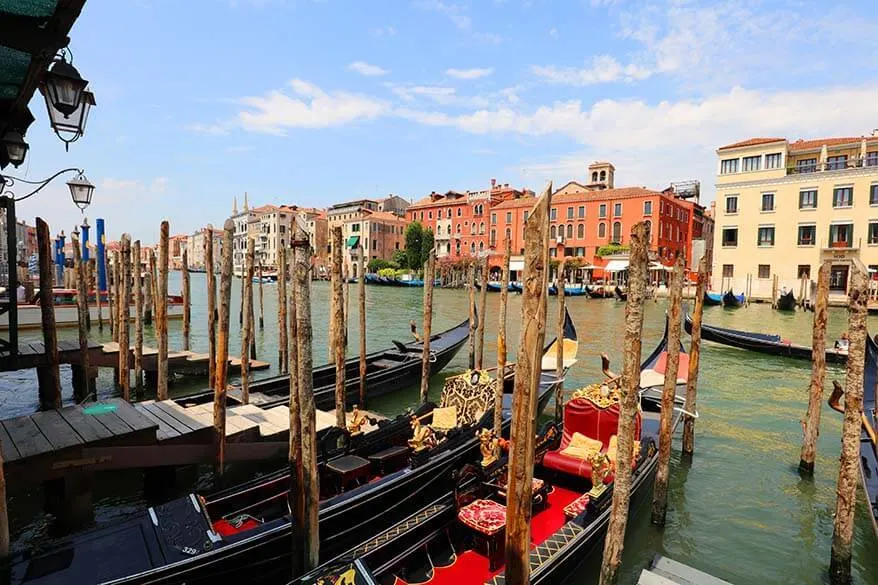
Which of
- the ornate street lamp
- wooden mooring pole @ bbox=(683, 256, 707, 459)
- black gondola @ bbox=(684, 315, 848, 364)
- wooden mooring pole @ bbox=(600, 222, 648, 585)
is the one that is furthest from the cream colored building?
the ornate street lamp

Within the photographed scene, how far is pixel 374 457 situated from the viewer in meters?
5.32

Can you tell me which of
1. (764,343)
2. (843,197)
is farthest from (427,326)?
(843,197)

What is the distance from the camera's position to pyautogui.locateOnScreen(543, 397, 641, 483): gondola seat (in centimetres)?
520

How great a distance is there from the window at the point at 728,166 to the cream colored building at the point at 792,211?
5cm

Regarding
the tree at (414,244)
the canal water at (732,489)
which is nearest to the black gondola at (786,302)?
the canal water at (732,489)

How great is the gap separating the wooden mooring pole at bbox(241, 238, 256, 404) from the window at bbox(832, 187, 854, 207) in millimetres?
30468

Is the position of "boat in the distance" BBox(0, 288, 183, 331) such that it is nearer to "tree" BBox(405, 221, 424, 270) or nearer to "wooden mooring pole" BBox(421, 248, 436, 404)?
"wooden mooring pole" BBox(421, 248, 436, 404)

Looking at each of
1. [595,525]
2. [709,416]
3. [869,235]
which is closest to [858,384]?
[595,525]

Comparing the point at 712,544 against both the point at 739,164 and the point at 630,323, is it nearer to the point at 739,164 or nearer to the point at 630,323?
the point at 630,323

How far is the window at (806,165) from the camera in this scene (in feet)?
92.8

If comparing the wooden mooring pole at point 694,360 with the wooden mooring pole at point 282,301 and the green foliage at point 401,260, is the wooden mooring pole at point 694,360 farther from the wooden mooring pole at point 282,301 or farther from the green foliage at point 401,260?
the green foliage at point 401,260

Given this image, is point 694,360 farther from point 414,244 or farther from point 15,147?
point 414,244

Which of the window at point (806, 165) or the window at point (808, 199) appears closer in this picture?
the window at point (808, 199)

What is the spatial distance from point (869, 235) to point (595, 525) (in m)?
30.6
